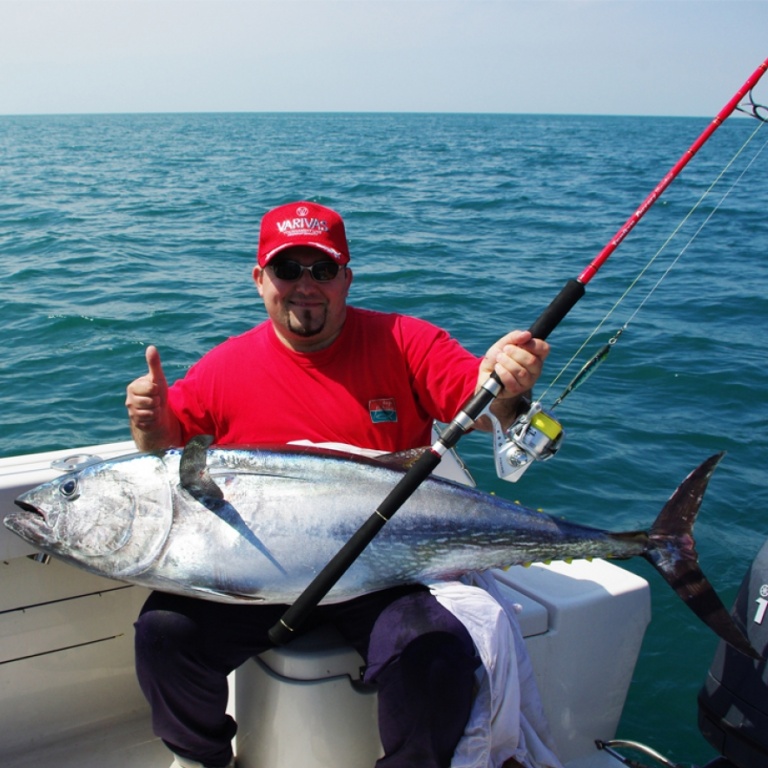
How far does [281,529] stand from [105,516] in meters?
0.49

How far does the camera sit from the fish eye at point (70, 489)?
2.26 metres

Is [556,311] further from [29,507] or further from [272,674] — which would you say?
[29,507]

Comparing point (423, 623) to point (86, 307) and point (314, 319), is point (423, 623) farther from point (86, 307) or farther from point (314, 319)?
point (86, 307)

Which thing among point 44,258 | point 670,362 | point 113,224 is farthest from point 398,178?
point 670,362

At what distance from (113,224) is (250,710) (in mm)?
14116

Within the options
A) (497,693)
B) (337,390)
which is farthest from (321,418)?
(497,693)

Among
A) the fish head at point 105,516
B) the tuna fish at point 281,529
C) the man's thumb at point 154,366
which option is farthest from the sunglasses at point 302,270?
the fish head at point 105,516

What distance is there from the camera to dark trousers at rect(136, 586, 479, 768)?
2094 millimetres

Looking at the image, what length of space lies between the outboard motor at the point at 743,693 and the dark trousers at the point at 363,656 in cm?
80

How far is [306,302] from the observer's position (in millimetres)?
2754

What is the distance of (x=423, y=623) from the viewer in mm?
2158

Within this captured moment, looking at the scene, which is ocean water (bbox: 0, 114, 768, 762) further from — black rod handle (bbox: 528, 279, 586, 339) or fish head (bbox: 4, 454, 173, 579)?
black rod handle (bbox: 528, 279, 586, 339)

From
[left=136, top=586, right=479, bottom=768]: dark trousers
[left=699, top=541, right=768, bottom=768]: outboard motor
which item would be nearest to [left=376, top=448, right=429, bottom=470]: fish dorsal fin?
[left=136, top=586, right=479, bottom=768]: dark trousers

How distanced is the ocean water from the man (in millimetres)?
188
